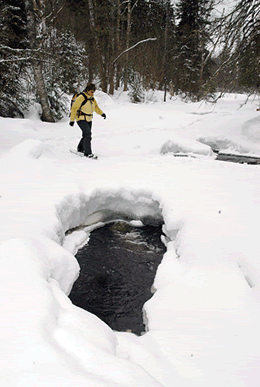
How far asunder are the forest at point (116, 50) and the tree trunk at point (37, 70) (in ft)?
0.10

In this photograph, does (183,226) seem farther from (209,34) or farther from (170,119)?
(170,119)

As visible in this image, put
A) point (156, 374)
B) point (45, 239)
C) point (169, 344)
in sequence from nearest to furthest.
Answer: point (156, 374), point (169, 344), point (45, 239)

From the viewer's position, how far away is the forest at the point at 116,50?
6.39 meters

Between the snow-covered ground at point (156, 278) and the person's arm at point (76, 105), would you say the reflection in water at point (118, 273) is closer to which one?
the snow-covered ground at point (156, 278)

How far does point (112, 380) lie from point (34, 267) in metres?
1.15

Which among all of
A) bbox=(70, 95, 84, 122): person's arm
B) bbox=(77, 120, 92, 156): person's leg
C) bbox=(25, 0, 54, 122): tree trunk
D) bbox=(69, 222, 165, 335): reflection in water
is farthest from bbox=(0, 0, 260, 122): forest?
bbox=(69, 222, 165, 335): reflection in water

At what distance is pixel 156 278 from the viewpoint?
3094mm

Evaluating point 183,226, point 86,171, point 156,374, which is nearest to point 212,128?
point 86,171

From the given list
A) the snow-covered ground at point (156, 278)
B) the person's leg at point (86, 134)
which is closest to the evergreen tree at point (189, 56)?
the person's leg at point (86, 134)

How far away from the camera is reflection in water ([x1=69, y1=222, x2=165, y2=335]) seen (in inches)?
117

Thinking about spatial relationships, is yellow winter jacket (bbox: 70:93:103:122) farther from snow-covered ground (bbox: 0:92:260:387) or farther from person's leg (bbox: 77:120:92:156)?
snow-covered ground (bbox: 0:92:260:387)

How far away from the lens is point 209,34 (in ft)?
20.4

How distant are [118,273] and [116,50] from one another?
16.9m

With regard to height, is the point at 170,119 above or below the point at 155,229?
above
